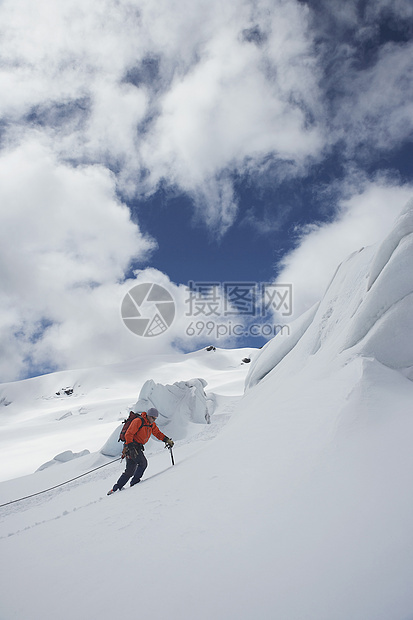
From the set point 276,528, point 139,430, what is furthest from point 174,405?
point 276,528

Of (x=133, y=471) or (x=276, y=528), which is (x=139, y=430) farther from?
(x=276, y=528)

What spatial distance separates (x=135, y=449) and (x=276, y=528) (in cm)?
496

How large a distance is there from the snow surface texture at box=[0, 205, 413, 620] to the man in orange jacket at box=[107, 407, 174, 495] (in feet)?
6.40

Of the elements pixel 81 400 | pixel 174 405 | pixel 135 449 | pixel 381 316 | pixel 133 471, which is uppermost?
pixel 81 400

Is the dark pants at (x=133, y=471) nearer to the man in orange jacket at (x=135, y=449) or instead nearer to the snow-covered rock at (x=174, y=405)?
the man in orange jacket at (x=135, y=449)

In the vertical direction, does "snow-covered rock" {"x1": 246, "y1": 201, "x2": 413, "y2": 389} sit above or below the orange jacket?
above

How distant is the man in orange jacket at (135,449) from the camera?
22.4 ft

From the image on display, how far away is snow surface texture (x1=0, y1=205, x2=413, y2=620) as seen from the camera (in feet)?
6.77

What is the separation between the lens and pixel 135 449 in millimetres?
6938

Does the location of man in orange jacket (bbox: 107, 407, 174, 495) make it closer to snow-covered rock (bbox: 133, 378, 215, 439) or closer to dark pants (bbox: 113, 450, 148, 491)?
dark pants (bbox: 113, 450, 148, 491)

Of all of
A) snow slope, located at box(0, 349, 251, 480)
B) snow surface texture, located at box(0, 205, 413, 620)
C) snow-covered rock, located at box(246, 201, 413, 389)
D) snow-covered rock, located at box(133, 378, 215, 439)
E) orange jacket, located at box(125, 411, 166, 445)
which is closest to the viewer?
snow surface texture, located at box(0, 205, 413, 620)

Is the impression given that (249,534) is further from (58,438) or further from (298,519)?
(58,438)

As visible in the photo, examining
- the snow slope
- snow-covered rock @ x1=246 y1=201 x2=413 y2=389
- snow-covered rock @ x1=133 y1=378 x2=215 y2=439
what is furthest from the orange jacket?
the snow slope

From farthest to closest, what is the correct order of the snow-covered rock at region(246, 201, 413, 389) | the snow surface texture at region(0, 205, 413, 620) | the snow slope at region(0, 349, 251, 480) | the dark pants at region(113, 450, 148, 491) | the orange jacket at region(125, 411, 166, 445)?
the snow slope at region(0, 349, 251, 480) → the orange jacket at region(125, 411, 166, 445) → the dark pants at region(113, 450, 148, 491) → the snow-covered rock at region(246, 201, 413, 389) → the snow surface texture at region(0, 205, 413, 620)
